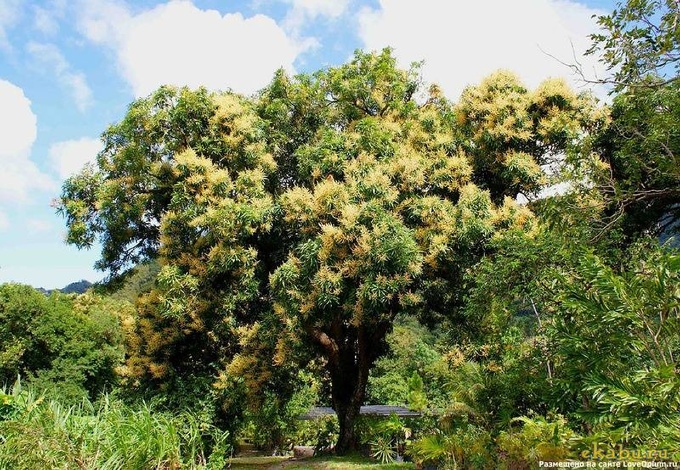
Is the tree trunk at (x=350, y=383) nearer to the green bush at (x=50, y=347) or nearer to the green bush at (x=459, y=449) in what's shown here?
the green bush at (x=459, y=449)

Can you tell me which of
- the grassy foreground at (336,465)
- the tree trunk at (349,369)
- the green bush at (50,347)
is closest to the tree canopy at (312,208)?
the tree trunk at (349,369)

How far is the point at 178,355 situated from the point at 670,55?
29.0ft

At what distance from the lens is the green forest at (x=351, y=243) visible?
638 centimetres

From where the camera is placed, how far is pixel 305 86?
11.2m

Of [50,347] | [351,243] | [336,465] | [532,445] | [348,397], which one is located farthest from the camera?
[50,347]

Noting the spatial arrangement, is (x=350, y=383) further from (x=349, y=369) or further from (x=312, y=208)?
(x=312, y=208)

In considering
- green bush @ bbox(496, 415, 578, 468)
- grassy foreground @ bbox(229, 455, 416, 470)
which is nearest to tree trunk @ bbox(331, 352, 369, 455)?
grassy foreground @ bbox(229, 455, 416, 470)

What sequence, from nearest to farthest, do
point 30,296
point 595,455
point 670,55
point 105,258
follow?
point 595,455 → point 670,55 → point 105,258 → point 30,296

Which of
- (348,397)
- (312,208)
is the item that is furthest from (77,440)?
(348,397)

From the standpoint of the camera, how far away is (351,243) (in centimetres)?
845

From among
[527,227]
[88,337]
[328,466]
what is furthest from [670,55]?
[88,337]

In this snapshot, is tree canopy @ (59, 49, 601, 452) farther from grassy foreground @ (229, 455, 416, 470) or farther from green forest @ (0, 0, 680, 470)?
grassy foreground @ (229, 455, 416, 470)

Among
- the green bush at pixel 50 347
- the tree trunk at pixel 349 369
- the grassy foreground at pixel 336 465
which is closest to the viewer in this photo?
the grassy foreground at pixel 336 465

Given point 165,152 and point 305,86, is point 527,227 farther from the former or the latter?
point 165,152
